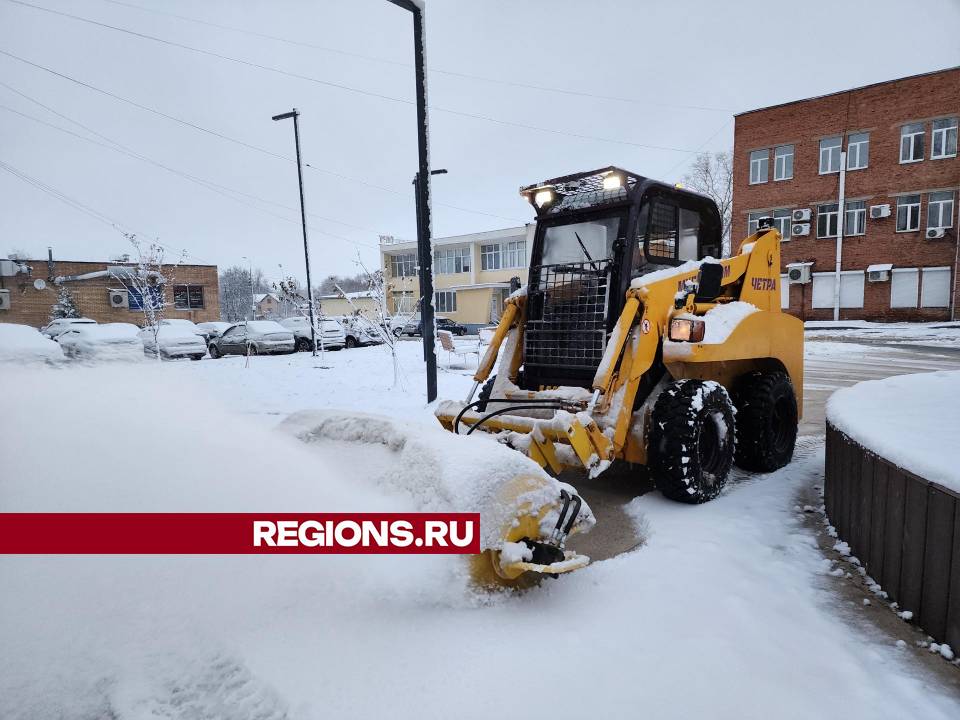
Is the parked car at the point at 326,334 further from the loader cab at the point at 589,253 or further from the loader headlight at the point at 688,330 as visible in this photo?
the loader headlight at the point at 688,330

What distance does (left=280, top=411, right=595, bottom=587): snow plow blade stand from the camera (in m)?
2.59

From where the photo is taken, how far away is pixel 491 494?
8.63 ft

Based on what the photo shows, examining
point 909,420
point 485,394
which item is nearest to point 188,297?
point 485,394

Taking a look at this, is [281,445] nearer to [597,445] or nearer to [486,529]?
[486,529]

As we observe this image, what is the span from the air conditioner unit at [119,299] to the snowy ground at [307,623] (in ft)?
35.7

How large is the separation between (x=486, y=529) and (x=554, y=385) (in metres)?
2.72

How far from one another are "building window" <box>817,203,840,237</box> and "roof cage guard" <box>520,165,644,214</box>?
2807 centimetres

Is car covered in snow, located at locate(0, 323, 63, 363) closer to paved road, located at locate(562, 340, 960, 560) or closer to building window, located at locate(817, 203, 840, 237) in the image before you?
paved road, located at locate(562, 340, 960, 560)

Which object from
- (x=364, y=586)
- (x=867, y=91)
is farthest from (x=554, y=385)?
(x=867, y=91)

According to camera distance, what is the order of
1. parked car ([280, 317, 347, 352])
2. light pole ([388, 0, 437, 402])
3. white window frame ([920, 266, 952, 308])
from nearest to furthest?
light pole ([388, 0, 437, 402]) < parked car ([280, 317, 347, 352]) < white window frame ([920, 266, 952, 308])

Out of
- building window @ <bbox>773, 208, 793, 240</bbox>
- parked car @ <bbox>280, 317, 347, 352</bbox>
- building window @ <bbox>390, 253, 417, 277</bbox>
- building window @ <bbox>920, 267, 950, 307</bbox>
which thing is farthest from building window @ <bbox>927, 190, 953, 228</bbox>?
building window @ <bbox>390, 253, 417, 277</bbox>

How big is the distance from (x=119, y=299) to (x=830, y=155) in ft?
104

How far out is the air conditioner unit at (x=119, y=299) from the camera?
1181cm

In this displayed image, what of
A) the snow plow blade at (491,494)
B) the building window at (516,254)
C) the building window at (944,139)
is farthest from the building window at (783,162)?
the snow plow blade at (491,494)
